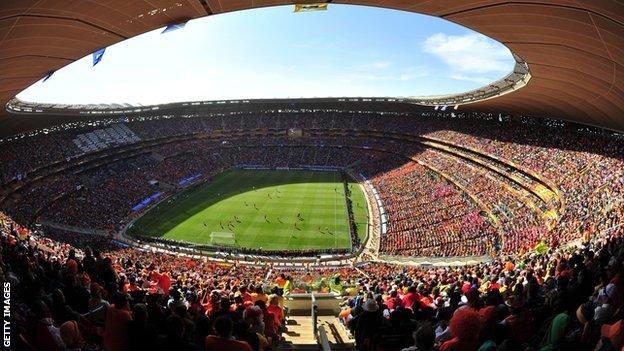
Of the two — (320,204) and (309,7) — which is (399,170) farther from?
(309,7)

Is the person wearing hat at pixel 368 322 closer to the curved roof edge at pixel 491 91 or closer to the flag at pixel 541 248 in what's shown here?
the flag at pixel 541 248

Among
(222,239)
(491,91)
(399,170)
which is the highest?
(491,91)

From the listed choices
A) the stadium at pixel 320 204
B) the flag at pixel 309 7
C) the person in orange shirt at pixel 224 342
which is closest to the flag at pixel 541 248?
the stadium at pixel 320 204

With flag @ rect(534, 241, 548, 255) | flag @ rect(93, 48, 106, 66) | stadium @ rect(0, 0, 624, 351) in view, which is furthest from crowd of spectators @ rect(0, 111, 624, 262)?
flag @ rect(93, 48, 106, 66)

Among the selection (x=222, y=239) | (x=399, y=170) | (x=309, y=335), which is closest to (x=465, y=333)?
(x=309, y=335)

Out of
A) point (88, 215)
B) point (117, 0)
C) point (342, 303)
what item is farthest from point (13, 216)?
point (342, 303)

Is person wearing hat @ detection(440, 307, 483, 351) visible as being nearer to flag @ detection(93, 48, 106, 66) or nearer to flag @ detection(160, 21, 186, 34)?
flag @ detection(160, 21, 186, 34)
